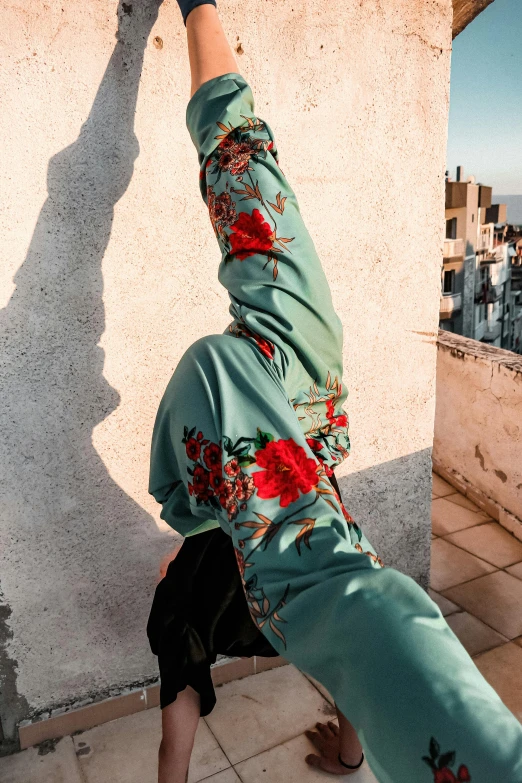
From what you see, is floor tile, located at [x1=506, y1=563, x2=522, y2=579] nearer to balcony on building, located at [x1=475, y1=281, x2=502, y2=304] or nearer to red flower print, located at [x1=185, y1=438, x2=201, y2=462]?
red flower print, located at [x1=185, y1=438, x2=201, y2=462]

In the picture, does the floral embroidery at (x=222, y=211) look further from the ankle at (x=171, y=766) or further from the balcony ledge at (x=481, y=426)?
the balcony ledge at (x=481, y=426)

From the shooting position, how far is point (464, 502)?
12.3 ft

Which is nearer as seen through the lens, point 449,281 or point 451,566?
point 451,566

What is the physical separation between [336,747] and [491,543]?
1814 mm

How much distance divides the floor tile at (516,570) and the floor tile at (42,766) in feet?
7.11

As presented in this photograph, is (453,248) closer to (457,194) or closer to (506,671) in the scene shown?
(457,194)

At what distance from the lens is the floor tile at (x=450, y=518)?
3410mm

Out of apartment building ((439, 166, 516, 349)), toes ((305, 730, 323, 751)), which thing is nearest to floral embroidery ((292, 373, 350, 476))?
toes ((305, 730, 323, 751))

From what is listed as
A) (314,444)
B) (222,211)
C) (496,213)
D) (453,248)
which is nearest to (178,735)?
(314,444)

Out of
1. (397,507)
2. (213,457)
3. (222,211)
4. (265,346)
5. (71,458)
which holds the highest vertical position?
(222,211)

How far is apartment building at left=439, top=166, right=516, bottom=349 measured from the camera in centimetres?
3581

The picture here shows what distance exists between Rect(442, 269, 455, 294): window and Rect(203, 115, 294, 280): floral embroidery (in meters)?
37.3

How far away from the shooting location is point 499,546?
320 cm

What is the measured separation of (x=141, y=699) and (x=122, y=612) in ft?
1.12
